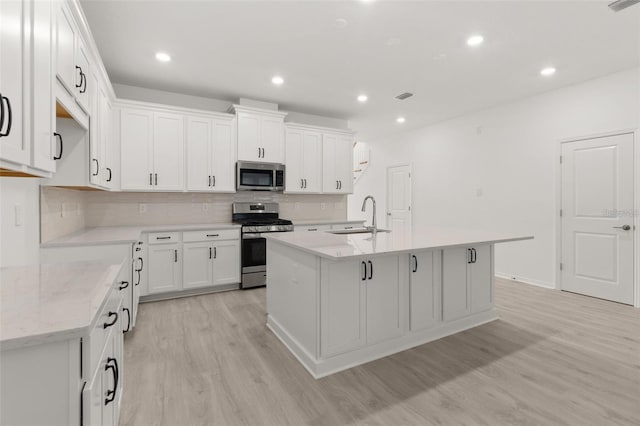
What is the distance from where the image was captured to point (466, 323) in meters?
2.98

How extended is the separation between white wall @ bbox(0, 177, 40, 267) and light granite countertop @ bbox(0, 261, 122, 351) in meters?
0.53

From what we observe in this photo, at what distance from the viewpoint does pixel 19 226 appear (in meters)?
2.02

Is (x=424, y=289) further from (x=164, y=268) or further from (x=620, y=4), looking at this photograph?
(x=164, y=268)

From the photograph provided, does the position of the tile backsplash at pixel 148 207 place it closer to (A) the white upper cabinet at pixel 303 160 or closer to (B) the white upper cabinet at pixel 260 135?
(A) the white upper cabinet at pixel 303 160

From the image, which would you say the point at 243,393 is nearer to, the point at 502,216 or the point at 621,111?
the point at 502,216

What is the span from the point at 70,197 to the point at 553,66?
556cm

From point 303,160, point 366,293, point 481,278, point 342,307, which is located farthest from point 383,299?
point 303,160

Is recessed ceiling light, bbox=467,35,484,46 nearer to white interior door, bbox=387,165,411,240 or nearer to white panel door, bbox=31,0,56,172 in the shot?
white panel door, bbox=31,0,56,172

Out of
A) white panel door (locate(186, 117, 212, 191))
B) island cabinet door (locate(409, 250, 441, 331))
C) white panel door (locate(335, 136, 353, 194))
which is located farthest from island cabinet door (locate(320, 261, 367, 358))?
white panel door (locate(335, 136, 353, 194))

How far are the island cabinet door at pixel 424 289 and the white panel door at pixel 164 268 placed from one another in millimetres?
2859

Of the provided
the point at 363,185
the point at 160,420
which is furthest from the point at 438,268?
the point at 363,185

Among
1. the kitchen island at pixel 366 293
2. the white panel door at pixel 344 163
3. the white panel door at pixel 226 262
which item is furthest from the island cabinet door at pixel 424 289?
the white panel door at pixel 344 163

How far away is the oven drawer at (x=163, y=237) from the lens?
12.3ft

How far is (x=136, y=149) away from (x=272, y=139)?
1.83 meters
